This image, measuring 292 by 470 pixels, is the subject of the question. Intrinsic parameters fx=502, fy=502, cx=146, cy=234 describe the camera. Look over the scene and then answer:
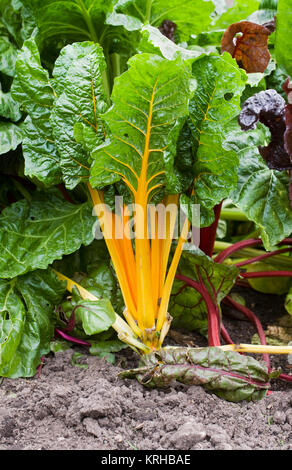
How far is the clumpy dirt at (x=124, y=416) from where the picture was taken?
923mm

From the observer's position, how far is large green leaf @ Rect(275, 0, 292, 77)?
131 cm

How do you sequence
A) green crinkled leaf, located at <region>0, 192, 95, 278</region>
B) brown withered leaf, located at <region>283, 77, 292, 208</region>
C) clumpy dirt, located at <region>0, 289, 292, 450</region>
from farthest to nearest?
green crinkled leaf, located at <region>0, 192, 95, 278</region> → brown withered leaf, located at <region>283, 77, 292, 208</region> → clumpy dirt, located at <region>0, 289, 292, 450</region>

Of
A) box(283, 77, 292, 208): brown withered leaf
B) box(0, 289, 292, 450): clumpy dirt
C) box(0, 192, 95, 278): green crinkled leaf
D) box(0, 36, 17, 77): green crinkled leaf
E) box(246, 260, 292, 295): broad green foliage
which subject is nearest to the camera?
box(0, 289, 292, 450): clumpy dirt

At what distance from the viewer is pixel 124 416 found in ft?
3.31

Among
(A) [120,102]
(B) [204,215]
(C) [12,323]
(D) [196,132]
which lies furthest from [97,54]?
(C) [12,323]

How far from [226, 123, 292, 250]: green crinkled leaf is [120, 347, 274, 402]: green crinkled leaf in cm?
28

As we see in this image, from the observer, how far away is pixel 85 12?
4.43 ft

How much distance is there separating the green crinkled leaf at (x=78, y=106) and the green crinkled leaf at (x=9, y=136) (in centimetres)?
18

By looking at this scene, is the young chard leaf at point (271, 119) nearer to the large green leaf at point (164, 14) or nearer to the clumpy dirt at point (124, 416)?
the large green leaf at point (164, 14)

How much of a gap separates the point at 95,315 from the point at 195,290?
34cm

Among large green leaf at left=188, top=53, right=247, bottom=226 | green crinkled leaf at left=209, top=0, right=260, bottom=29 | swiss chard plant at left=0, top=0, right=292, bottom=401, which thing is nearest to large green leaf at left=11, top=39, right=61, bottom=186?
swiss chard plant at left=0, top=0, right=292, bottom=401

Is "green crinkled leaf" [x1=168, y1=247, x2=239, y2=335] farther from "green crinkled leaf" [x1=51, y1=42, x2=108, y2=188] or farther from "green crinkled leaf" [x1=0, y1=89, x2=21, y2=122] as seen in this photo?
"green crinkled leaf" [x1=0, y1=89, x2=21, y2=122]

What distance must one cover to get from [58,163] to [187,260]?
429 millimetres

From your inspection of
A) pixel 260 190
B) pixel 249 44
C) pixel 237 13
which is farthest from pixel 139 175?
pixel 237 13
